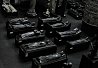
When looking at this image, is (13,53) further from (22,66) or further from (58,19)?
(58,19)

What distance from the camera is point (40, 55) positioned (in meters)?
8.29

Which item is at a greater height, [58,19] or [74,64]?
[58,19]

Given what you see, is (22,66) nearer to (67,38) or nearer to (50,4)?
(67,38)

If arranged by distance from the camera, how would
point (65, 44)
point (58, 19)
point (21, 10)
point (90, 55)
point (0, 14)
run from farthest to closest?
point (21, 10) → point (0, 14) → point (58, 19) → point (65, 44) → point (90, 55)

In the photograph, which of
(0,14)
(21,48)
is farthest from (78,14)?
(21,48)

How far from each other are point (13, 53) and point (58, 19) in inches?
163

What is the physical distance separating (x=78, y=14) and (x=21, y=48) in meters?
6.36

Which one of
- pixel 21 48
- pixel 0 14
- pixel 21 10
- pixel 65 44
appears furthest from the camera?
pixel 21 10

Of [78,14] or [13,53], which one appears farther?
[78,14]

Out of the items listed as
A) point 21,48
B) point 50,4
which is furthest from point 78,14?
point 21,48

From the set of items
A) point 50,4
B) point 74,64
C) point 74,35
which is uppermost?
point 50,4

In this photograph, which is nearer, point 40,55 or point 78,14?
point 40,55

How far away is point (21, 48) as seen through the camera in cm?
809

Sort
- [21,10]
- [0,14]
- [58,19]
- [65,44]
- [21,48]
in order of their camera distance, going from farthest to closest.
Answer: [21,10]
[0,14]
[58,19]
[65,44]
[21,48]
